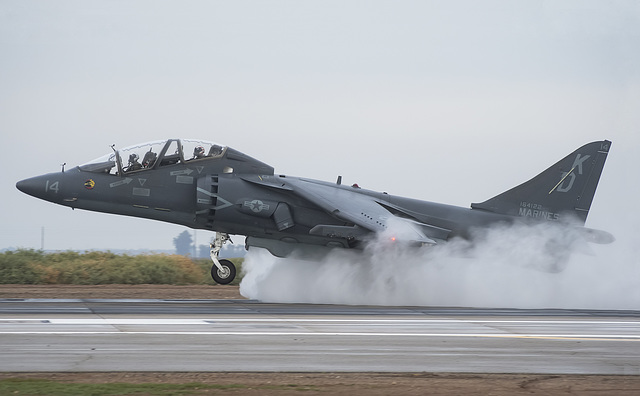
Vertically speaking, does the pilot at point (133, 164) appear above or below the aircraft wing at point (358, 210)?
above

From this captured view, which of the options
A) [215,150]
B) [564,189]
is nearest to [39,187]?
[215,150]

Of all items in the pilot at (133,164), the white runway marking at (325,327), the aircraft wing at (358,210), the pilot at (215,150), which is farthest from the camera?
the pilot at (215,150)

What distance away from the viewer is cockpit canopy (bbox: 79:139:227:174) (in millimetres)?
20375

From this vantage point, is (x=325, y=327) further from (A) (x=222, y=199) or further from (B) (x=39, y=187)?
(B) (x=39, y=187)

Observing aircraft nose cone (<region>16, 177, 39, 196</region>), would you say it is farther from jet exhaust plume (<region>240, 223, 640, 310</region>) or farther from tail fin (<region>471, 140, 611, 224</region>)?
tail fin (<region>471, 140, 611, 224</region>)

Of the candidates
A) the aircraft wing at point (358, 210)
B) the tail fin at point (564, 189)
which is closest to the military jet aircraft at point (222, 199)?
the aircraft wing at point (358, 210)

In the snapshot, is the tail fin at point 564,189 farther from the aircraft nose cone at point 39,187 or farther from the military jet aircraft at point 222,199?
the aircraft nose cone at point 39,187

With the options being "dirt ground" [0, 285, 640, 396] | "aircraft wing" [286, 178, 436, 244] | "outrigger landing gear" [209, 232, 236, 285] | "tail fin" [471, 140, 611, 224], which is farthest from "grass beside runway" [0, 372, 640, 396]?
"tail fin" [471, 140, 611, 224]

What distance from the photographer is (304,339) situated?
12.3m

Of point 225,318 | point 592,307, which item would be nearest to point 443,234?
point 592,307

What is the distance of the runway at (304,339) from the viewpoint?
32.8 ft

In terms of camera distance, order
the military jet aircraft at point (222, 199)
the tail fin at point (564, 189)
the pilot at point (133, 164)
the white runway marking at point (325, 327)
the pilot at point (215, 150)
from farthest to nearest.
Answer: the tail fin at point (564, 189)
the pilot at point (215, 150)
the pilot at point (133, 164)
the military jet aircraft at point (222, 199)
the white runway marking at point (325, 327)

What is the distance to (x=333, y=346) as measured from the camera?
1157 cm

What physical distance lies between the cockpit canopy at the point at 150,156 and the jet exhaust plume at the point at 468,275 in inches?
128
